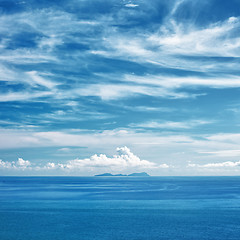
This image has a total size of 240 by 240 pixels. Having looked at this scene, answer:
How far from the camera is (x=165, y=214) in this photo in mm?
78375

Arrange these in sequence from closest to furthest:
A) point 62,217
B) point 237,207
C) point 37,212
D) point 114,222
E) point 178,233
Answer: point 178,233 → point 114,222 → point 62,217 → point 37,212 → point 237,207

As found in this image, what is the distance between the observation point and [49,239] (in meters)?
54.0

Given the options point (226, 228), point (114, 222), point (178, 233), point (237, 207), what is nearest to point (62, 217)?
point (114, 222)

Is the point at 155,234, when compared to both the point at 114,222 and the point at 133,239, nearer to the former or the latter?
the point at 133,239

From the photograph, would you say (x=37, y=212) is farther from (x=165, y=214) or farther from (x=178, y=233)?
(x=178, y=233)

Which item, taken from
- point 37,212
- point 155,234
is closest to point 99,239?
point 155,234

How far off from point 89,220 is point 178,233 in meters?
24.3

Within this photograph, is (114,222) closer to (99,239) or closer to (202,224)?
(99,239)

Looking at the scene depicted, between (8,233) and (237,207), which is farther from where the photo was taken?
(237,207)

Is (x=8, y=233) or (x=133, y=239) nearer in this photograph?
(x=133, y=239)

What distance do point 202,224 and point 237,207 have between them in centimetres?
3258

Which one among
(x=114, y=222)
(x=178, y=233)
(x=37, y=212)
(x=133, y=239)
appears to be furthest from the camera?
(x=37, y=212)

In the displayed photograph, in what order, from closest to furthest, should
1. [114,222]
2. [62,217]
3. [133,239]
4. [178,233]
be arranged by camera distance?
[133,239]
[178,233]
[114,222]
[62,217]

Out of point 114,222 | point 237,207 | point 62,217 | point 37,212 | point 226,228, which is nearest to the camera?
point 226,228
